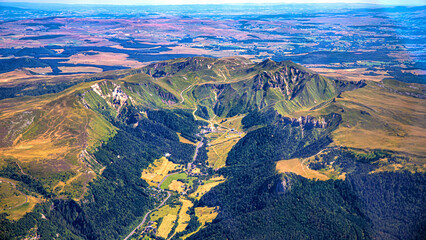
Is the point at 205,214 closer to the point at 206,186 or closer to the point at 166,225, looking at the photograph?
the point at 166,225

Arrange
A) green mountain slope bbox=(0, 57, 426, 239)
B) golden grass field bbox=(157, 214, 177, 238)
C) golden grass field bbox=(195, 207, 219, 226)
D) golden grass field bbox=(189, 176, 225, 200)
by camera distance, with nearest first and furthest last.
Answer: green mountain slope bbox=(0, 57, 426, 239)
golden grass field bbox=(157, 214, 177, 238)
golden grass field bbox=(195, 207, 219, 226)
golden grass field bbox=(189, 176, 225, 200)

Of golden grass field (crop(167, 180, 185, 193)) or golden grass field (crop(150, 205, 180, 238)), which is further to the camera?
golden grass field (crop(167, 180, 185, 193))

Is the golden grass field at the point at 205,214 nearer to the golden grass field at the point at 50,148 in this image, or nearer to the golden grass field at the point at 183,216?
the golden grass field at the point at 183,216

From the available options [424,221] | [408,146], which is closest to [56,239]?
[424,221]

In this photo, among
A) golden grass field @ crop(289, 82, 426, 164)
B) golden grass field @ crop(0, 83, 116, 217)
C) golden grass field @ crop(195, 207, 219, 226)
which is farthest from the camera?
golden grass field @ crop(0, 83, 116, 217)

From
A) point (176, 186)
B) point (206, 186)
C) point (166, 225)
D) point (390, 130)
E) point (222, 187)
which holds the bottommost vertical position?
point (176, 186)

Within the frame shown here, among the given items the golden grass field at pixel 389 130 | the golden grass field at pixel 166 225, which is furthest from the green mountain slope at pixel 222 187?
the golden grass field at pixel 166 225

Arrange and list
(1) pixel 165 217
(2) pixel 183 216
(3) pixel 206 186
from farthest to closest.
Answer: (3) pixel 206 186 → (1) pixel 165 217 → (2) pixel 183 216

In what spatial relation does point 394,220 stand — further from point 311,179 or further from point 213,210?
point 213,210

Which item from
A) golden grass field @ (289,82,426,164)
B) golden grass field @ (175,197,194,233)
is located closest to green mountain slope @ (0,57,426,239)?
golden grass field @ (289,82,426,164)

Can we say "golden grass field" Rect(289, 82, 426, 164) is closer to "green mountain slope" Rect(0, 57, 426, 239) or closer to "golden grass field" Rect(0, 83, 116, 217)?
"green mountain slope" Rect(0, 57, 426, 239)

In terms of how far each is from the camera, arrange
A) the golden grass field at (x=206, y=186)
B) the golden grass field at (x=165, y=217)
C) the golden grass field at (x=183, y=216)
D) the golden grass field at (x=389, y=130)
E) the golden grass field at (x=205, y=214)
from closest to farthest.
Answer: the golden grass field at (x=389, y=130) < the golden grass field at (x=165, y=217) < the golden grass field at (x=183, y=216) < the golden grass field at (x=205, y=214) < the golden grass field at (x=206, y=186)

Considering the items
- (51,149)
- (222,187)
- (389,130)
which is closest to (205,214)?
(222,187)
